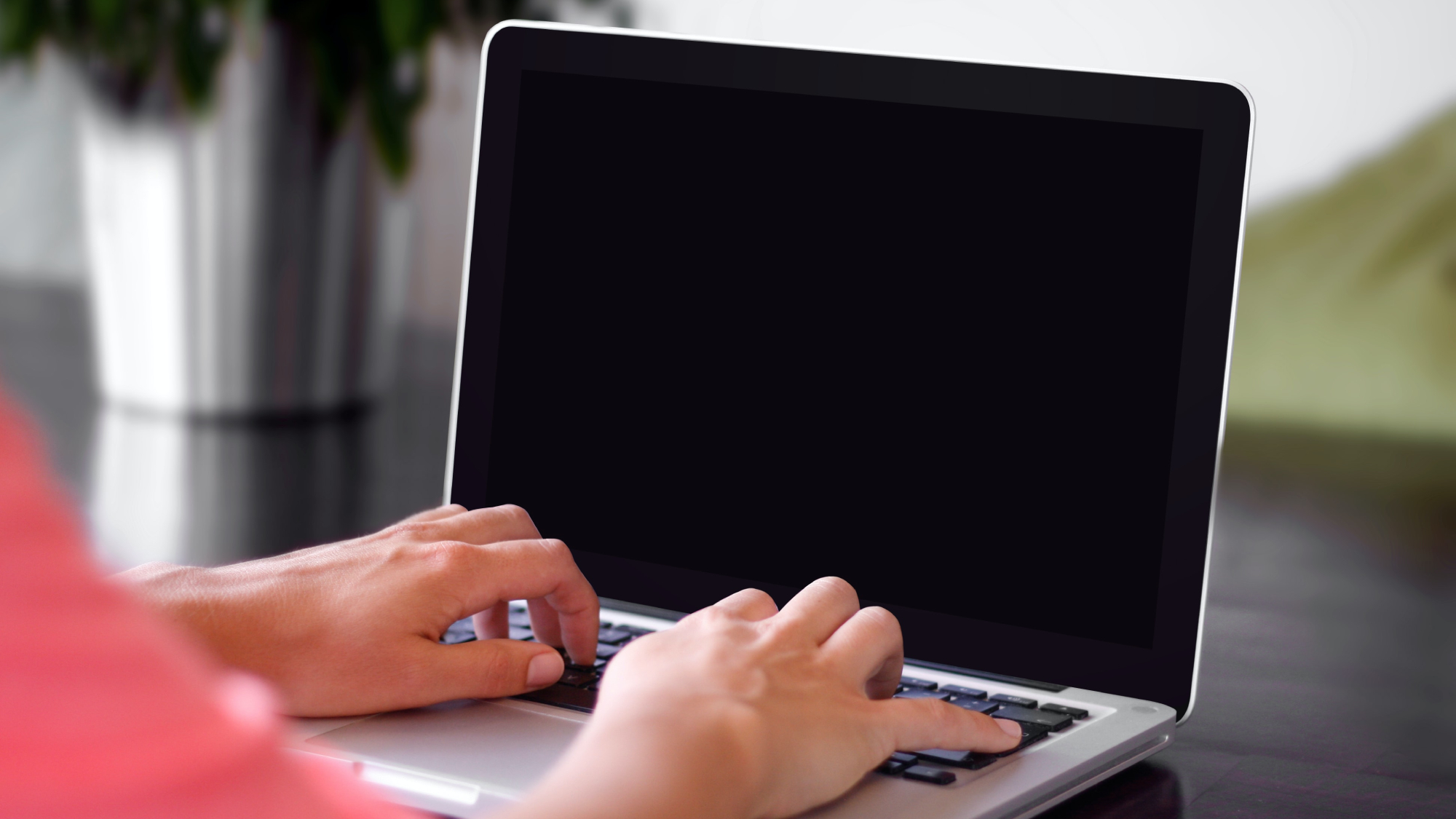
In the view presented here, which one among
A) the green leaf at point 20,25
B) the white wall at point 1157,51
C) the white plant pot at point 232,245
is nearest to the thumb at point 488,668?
the white wall at point 1157,51

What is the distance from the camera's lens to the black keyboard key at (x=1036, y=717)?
55cm

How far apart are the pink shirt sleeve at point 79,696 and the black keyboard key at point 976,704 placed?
16.1 inches

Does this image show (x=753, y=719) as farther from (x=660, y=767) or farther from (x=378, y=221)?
(x=378, y=221)

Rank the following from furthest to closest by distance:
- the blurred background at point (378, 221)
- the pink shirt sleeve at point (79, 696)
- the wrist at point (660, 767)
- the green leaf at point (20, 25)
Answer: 1. the green leaf at point (20, 25)
2. the blurred background at point (378, 221)
3. the wrist at point (660, 767)
4. the pink shirt sleeve at point (79, 696)

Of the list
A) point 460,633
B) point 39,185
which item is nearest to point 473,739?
point 460,633

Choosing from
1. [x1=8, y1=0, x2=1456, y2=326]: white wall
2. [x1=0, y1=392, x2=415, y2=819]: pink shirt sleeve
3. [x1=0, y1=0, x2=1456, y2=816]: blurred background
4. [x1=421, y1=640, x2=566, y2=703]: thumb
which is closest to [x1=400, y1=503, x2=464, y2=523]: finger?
[x1=421, y1=640, x2=566, y2=703]: thumb

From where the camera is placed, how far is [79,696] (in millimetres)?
179

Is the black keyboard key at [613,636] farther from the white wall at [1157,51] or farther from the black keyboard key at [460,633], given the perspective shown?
the white wall at [1157,51]

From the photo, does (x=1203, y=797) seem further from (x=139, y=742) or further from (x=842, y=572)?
(x=139, y=742)

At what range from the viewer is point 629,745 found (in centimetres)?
39

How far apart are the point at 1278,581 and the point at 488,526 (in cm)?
57

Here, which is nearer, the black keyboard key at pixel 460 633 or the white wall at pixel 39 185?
the black keyboard key at pixel 460 633

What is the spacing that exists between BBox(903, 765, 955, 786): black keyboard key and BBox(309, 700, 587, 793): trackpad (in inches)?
5.0

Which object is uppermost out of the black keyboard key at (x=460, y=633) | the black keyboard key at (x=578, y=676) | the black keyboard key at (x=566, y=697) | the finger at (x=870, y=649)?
the finger at (x=870, y=649)
